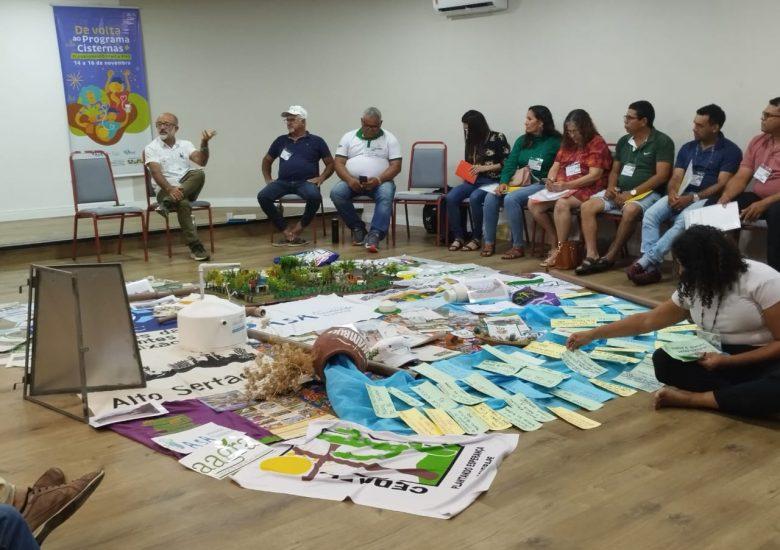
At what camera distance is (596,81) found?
22.6 feet

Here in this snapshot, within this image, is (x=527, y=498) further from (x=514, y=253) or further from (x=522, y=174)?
(x=522, y=174)

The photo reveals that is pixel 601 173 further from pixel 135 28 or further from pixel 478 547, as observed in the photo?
pixel 135 28

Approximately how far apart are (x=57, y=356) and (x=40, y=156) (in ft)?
18.7

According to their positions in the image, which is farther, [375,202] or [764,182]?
[375,202]

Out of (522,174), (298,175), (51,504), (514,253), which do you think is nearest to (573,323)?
(514,253)

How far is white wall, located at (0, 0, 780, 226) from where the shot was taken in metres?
6.19

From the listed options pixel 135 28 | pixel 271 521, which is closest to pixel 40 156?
pixel 135 28

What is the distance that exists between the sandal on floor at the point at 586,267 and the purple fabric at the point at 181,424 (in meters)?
3.43

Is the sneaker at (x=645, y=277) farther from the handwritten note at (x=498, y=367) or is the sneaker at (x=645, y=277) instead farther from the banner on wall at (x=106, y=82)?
the banner on wall at (x=106, y=82)

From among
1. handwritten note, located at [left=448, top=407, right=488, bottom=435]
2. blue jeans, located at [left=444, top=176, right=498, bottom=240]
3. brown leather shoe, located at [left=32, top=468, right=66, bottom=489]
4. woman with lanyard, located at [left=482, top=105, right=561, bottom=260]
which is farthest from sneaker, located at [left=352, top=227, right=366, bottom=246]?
brown leather shoe, located at [left=32, top=468, right=66, bottom=489]

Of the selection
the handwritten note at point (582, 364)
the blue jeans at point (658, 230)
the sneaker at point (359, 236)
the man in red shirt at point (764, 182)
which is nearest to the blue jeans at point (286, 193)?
the sneaker at point (359, 236)

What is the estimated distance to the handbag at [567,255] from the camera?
20.4 ft

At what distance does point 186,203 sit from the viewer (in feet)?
22.9

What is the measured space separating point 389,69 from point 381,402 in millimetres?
5905
